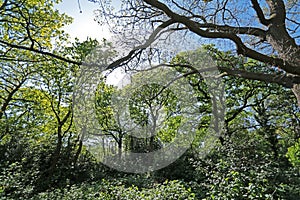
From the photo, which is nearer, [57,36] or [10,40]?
[10,40]

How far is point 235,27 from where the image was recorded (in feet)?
12.0

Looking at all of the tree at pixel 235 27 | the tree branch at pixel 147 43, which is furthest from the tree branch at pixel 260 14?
the tree branch at pixel 147 43

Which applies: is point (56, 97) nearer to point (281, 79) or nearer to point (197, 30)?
point (197, 30)

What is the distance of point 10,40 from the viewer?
22.8 feet

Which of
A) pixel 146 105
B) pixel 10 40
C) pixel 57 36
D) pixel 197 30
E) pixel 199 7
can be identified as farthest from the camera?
pixel 146 105

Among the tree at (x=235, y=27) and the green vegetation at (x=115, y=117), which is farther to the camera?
the green vegetation at (x=115, y=117)

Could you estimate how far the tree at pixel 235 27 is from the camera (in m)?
3.24

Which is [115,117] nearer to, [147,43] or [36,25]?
[36,25]

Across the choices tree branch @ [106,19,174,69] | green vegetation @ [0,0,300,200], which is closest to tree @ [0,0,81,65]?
green vegetation @ [0,0,300,200]

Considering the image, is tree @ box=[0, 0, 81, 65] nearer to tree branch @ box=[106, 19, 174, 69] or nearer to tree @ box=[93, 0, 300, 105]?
tree @ box=[93, 0, 300, 105]

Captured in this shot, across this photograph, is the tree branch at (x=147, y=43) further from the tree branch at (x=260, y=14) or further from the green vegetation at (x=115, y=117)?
the green vegetation at (x=115, y=117)

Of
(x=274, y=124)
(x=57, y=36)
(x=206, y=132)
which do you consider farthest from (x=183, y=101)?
(x=57, y=36)

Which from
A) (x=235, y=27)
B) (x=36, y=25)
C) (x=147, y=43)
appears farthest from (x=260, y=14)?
(x=36, y=25)

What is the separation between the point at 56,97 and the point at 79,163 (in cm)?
263
